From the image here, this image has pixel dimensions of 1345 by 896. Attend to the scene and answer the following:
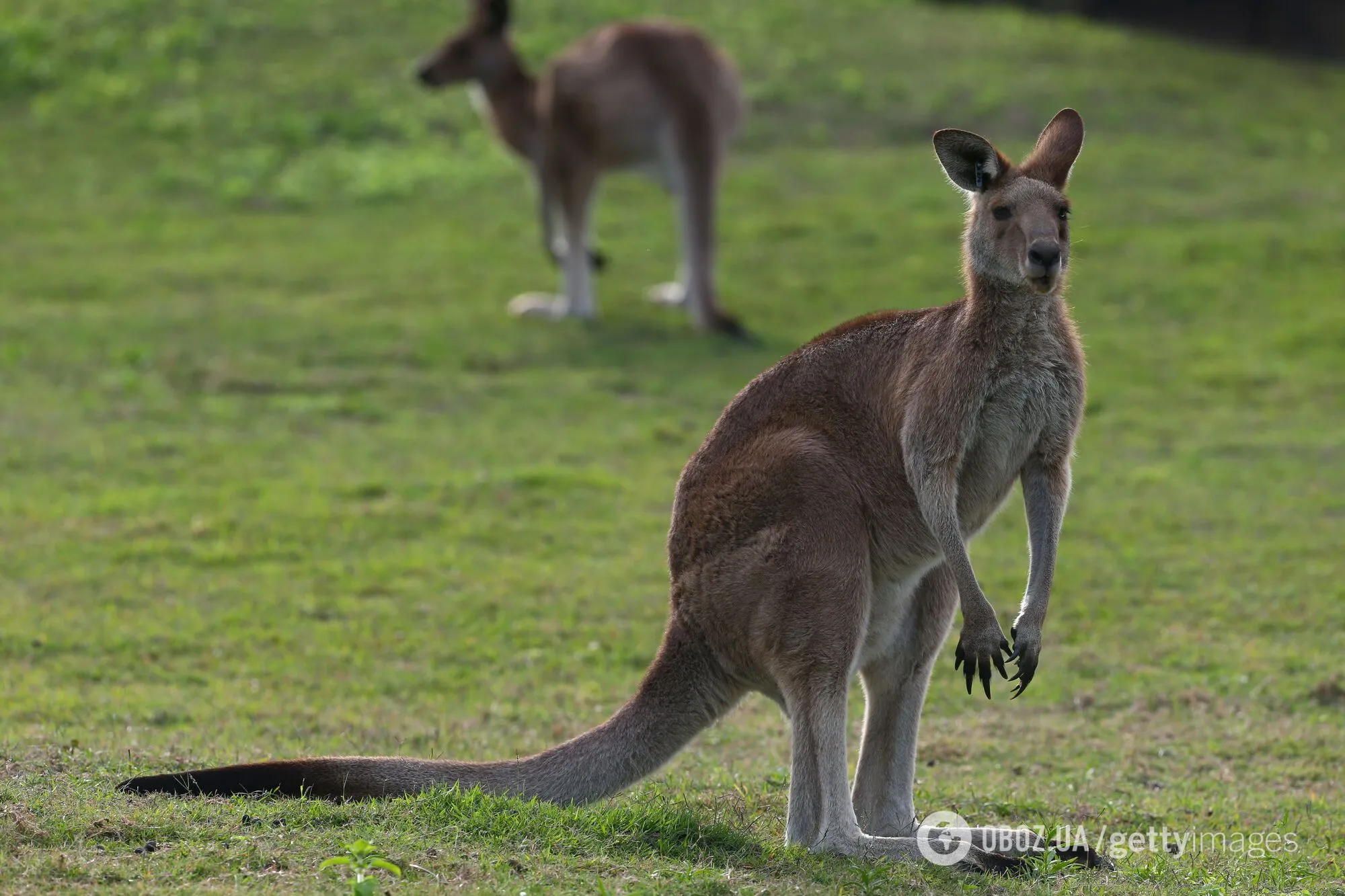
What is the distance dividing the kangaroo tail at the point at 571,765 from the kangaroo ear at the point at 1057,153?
1.70 meters

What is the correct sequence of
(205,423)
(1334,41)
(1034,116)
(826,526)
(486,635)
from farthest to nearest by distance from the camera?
(1334,41), (1034,116), (205,423), (486,635), (826,526)

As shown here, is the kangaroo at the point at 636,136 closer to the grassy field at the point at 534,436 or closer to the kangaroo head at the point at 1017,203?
the grassy field at the point at 534,436

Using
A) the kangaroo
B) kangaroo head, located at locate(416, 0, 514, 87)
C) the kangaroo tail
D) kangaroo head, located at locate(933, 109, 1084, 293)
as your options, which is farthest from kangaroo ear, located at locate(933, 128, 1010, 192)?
kangaroo head, located at locate(416, 0, 514, 87)

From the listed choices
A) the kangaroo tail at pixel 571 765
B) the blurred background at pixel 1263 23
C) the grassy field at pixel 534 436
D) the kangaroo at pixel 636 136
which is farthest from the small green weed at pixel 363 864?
the blurred background at pixel 1263 23

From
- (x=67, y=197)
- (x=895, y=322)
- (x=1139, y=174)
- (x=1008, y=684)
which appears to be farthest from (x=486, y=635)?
(x=1139, y=174)

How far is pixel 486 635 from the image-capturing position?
791cm

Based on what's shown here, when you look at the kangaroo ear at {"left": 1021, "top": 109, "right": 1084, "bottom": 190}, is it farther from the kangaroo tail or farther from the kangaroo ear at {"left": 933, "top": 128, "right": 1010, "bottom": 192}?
the kangaroo tail

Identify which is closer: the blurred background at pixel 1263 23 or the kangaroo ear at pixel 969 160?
the kangaroo ear at pixel 969 160

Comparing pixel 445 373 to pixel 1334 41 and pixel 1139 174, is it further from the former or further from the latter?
pixel 1334 41

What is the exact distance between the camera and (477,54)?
14578 mm

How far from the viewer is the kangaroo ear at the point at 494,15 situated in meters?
14.6

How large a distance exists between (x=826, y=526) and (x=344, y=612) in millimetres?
3925

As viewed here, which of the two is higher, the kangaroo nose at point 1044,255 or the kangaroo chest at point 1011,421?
the kangaroo nose at point 1044,255

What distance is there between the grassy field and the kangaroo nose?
168 centimetres
